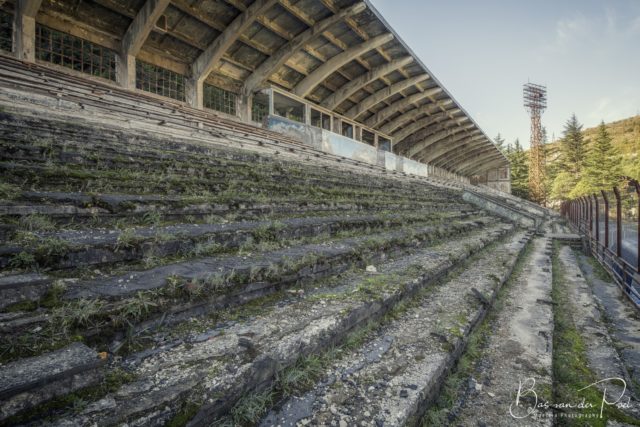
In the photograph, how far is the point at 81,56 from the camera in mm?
9875

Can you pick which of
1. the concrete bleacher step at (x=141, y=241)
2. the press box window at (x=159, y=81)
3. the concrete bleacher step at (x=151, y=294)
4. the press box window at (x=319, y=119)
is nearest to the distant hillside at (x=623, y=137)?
the press box window at (x=319, y=119)

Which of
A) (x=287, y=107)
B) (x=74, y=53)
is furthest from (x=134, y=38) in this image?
(x=287, y=107)

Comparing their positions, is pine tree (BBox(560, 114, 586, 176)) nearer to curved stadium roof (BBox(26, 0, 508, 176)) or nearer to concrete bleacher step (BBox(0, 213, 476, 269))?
curved stadium roof (BBox(26, 0, 508, 176))

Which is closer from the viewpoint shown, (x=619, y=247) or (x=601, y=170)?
(x=619, y=247)

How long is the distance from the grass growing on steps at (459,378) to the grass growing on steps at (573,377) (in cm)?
46

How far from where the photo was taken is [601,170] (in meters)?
41.2

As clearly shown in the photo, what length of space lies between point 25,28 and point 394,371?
12946mm

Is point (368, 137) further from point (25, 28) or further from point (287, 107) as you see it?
point (25, 28)

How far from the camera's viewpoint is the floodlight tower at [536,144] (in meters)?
38.7

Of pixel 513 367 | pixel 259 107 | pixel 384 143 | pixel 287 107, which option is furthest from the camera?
pixel 384 143

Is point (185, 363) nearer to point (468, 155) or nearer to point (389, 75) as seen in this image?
point (389, 75)

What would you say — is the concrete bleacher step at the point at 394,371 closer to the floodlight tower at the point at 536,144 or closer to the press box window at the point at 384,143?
the press box window at the point at 384,143

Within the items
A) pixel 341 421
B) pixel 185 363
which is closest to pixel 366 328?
pixel 341 421

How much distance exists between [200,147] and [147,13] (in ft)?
25.4
